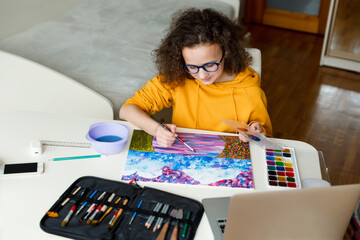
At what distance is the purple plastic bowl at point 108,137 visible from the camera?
48.3 inches

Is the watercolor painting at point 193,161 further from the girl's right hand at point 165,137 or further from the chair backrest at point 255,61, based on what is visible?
the chair backrest at point 255,61

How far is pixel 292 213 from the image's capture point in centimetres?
85

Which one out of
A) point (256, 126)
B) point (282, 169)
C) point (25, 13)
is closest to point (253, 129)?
point (256, 126)

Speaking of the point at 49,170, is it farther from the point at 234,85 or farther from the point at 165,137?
the point at 234,85

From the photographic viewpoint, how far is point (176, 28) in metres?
1.44

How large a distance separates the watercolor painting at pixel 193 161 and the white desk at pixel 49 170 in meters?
0.02

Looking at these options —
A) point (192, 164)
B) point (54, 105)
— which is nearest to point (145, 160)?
point (192, 164)

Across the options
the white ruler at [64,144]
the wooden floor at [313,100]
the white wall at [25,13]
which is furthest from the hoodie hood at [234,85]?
the white wall at [25,13]

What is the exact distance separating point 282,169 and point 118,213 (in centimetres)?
49

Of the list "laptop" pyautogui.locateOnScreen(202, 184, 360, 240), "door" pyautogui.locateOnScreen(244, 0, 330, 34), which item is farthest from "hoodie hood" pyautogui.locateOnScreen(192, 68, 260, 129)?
"door" pyautogui.locateOnScreen(244, 0, 330, 34)

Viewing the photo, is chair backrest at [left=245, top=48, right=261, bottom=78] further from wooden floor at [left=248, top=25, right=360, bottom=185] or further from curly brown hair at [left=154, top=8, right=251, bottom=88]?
wooden floor at [left=248, top=25, right=360, bottom=185]

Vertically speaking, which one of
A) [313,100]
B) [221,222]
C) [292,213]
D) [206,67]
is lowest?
[313,100]

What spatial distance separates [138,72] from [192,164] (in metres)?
0.88

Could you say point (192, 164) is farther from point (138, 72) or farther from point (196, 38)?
point (138, 72)
